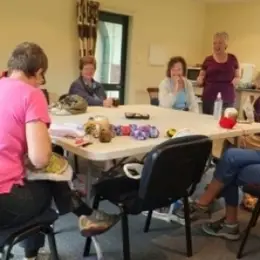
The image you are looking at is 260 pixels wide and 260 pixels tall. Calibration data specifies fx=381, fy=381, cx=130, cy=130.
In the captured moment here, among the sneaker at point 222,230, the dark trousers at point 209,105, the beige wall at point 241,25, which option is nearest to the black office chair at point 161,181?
the sneaker at point 222,230

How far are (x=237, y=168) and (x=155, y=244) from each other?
26.6 inches

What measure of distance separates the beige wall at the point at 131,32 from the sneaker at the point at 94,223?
313cm

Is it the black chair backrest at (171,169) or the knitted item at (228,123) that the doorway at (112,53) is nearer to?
the knitted item at (228,123)

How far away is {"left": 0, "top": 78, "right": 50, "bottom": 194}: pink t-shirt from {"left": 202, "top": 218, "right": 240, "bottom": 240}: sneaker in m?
1.43

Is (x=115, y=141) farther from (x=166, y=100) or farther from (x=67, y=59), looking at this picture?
(x=67, y=59)

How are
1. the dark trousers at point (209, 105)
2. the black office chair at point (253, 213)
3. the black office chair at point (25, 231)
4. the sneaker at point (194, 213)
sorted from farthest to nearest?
the dark trousers at point (209, 105), the sneaker at point (194, 213), the black office chair at point (253, 213), the black office chair at point (25, 231)

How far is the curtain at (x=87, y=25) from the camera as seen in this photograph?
16.8 feet

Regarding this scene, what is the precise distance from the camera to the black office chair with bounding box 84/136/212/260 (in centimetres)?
177

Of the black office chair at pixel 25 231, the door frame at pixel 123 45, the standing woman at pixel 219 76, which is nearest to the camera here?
the black office chair at pixel 25 231

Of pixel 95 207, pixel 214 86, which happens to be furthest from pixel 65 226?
pixel 214 86

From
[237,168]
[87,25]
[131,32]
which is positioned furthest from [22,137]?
[131,32]

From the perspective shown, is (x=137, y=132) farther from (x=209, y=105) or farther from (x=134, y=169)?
(x=209, y=105)

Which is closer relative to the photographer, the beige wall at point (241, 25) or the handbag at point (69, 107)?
the handbag at point (69, 107)

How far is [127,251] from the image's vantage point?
1.87m
